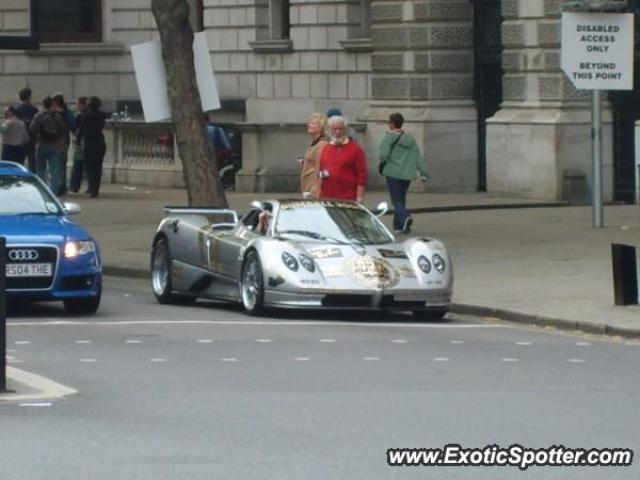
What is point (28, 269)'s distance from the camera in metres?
18.8

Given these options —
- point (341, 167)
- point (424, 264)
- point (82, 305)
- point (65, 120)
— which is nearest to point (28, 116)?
point (65, 120)

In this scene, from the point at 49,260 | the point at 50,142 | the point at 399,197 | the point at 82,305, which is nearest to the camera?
the point at 49,260

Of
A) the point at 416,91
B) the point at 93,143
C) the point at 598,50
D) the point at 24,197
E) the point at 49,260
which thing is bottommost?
the point at 49,260

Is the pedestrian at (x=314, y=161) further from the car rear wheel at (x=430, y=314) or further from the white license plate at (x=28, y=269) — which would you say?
the white license plate at (x=28, y=269)

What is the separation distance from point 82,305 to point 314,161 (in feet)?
16.2

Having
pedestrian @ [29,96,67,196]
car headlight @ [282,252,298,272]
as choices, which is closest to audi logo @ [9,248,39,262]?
car headlight @ [282,252,298,272]

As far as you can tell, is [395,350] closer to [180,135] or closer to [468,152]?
[180,135]

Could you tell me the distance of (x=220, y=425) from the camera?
12.2 metres

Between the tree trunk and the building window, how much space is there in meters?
22.4

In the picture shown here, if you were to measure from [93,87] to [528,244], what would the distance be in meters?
24.4

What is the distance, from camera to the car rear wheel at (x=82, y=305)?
19.5 meters

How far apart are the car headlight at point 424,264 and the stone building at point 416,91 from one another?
14.9 m

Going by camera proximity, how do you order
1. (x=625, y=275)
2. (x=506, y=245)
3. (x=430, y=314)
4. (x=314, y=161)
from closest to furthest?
(x=625, y=275) < (x=430, y=314) < (x=314, y=161) < (x=506, y=245)

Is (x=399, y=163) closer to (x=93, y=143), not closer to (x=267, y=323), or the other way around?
(x=267, y=323)
